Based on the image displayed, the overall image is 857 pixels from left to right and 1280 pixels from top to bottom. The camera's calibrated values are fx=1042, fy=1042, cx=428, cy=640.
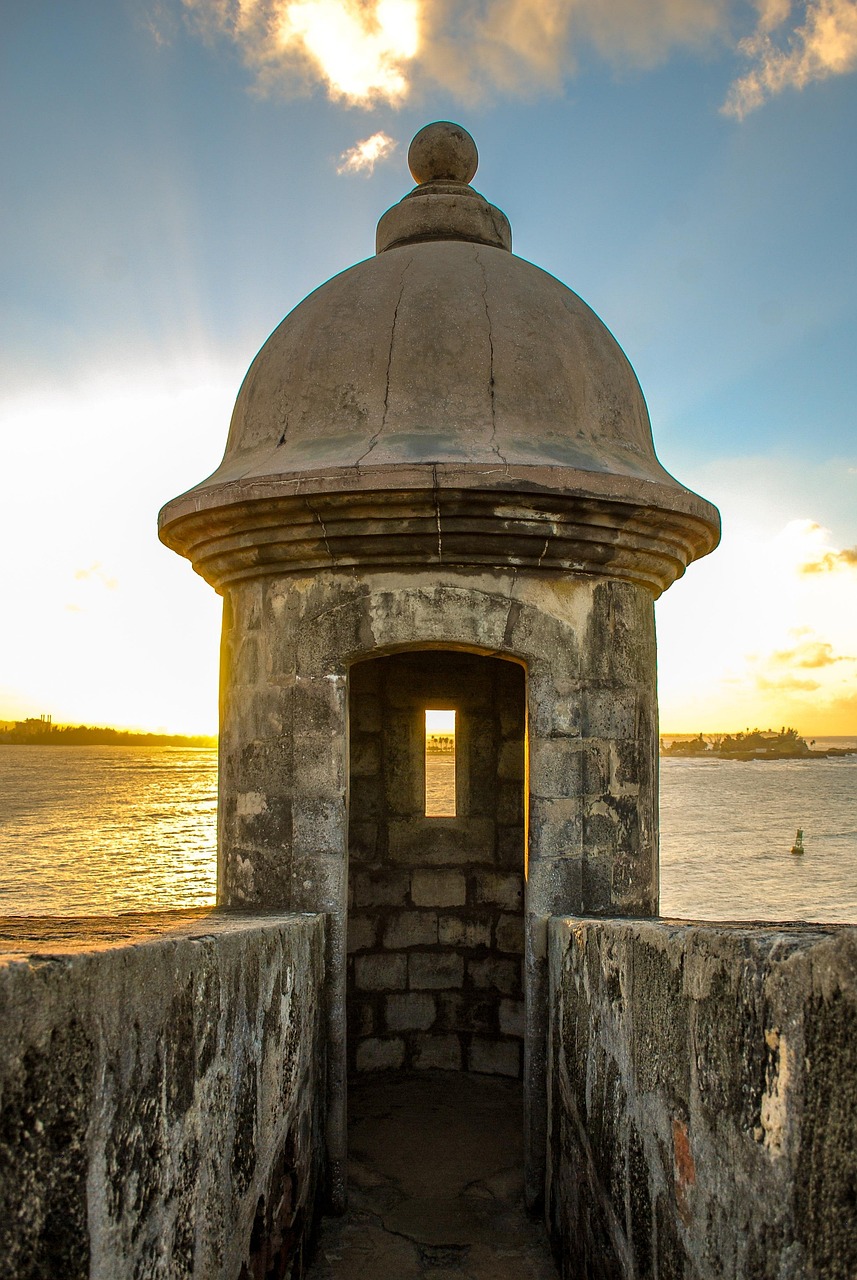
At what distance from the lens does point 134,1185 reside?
167cm

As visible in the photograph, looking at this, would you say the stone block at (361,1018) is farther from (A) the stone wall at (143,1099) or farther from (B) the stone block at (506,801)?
(A) the stone wall at (143,1099)

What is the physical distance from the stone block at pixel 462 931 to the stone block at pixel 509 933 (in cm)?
7

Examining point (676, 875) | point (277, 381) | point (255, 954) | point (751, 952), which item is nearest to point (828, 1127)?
point (751, 952)

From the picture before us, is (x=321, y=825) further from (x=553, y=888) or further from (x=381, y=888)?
(x=381, y=888)

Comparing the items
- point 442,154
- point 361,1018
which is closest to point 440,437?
point 442,154

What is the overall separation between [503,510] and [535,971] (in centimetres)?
174

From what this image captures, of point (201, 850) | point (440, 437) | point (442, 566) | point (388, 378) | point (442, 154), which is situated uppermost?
point (442, 154)

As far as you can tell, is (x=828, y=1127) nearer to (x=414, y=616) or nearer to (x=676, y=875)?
(x=414, y=616)

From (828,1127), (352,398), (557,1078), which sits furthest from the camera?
(352,398)

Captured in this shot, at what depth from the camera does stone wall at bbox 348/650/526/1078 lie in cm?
591

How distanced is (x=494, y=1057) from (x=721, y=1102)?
4426 mm

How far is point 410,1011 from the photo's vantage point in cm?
595

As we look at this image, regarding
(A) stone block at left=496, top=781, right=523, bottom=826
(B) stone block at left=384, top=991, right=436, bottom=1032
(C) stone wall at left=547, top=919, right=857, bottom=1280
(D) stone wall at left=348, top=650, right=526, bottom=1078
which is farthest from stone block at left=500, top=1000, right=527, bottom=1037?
(C) stone wall at left=547, top=919, right=857, bottom=1280

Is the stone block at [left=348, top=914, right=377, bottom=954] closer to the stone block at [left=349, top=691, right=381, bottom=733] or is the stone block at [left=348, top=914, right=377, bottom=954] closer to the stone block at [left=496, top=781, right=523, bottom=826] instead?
the stone block at [left=496, top=781, right=523, bottom=826]
